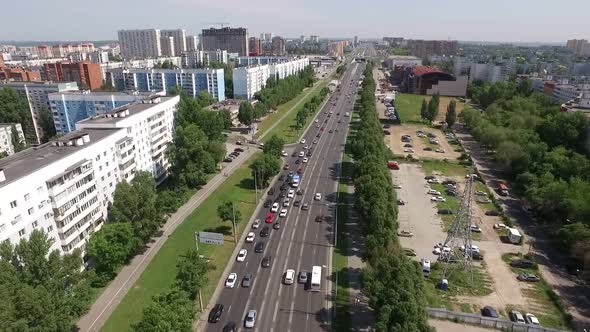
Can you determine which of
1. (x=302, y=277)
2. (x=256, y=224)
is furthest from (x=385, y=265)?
(x=256, y=224)

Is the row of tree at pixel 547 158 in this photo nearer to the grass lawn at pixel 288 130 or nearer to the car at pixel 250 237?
the car at pixel 250 237

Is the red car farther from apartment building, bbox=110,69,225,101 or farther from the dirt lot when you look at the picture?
apartment building, bbox=110,69,225,101

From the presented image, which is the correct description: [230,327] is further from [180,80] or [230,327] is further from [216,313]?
[180,80]

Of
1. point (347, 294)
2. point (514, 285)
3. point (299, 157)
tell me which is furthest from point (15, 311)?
point (299, 157)

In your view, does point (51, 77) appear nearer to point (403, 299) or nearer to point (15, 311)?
point (15, 311)

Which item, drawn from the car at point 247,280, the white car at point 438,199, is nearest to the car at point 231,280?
the car at point 247,280

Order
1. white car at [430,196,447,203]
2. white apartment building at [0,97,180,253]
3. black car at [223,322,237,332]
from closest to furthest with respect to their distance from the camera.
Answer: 1. black car at [223,322,237,332]
2. white apartment building at [0,97,180,253]
3. white car at [430,196,447,203]

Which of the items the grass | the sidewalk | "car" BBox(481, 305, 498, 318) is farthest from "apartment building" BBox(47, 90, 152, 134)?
the grass
